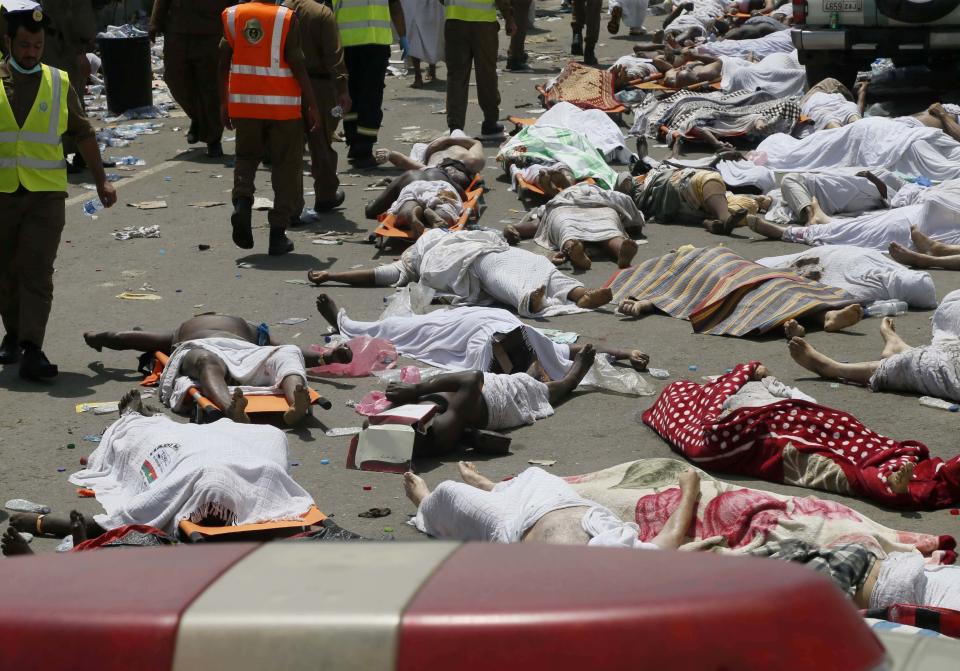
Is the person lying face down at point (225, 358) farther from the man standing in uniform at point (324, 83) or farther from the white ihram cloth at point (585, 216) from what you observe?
the man standing in uniform at point (324, 83)

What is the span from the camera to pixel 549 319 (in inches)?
297

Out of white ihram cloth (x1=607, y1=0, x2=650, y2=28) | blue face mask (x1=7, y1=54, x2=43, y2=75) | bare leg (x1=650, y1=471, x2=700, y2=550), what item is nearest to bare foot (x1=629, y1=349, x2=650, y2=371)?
bare leg (x1=650, y1=471, x2=700, y2=550)

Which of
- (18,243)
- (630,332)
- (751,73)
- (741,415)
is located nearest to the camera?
(741,415)

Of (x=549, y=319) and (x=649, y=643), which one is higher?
(x=649, y=643)

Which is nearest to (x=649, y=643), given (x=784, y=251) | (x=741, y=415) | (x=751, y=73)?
(x=741, y=415)

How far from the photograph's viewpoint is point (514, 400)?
6.02m

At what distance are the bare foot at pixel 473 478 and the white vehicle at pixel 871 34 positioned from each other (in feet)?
28.0

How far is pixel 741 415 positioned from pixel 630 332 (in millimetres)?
2061

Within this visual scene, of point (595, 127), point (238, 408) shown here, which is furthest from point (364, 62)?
point (238, 408)

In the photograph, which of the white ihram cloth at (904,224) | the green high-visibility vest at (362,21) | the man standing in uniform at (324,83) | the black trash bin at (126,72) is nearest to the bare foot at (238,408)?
the man standing in uniform at (324,83)

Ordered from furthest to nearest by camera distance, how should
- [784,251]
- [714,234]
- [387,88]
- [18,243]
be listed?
[387,88], [714,234], [784,251], [18,243]

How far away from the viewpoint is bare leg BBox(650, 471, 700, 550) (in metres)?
4.28

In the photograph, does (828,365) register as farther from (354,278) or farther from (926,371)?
(354,278)

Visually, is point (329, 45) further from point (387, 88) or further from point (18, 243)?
point (387, 88)
